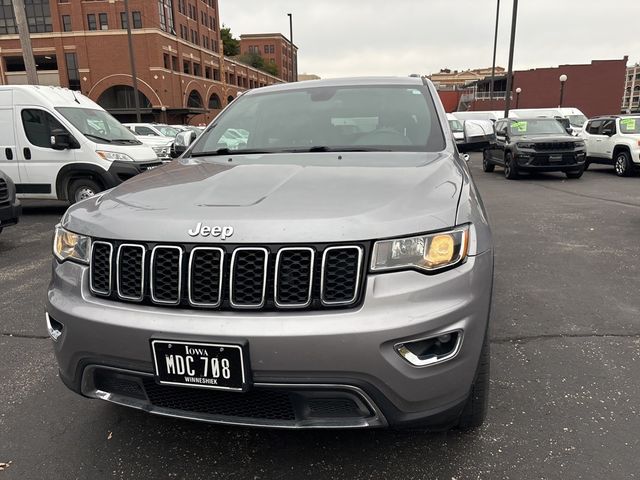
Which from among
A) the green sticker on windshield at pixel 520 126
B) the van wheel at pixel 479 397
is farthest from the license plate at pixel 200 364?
the green sticker on windshield at pixel 520 126

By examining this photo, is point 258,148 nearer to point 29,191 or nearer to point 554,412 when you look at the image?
point 554,412

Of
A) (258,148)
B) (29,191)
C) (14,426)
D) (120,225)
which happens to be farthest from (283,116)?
(29,191)

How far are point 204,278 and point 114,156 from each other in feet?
25.2

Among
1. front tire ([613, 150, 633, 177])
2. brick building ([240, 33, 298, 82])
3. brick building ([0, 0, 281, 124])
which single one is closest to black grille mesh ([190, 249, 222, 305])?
front tire ([613, 150, 633, 177])

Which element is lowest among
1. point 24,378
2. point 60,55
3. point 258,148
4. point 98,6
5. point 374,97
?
point 24,378

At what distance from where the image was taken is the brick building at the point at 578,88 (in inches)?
2007

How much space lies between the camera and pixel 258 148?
325 cm

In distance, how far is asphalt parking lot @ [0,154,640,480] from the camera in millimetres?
2260

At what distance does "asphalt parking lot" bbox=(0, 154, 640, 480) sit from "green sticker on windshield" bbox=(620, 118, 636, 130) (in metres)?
11.2

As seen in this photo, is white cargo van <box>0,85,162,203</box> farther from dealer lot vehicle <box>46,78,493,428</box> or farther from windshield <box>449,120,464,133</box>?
dealer lot vehicle <box>46,78,493,428</box>

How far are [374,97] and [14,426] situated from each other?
2951 mm

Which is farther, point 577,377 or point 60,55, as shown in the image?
point 60,55

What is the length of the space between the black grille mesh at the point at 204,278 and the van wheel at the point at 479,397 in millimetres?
1080

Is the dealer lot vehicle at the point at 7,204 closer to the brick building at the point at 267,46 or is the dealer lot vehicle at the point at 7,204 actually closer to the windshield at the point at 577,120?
the windshield at the point at 577,120
